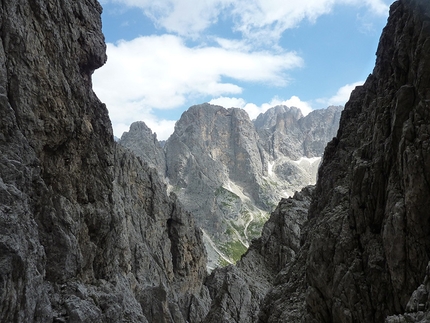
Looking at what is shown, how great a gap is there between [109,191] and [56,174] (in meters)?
8.76

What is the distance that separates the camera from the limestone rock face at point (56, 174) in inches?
867

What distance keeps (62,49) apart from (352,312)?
32.5 m

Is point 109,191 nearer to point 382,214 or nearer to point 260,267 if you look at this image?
point 382,214

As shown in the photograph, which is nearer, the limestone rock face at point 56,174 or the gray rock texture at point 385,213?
the gray rock texture at point 385,213

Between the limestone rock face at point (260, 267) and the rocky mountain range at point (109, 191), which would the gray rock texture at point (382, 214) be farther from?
the limestone rock face at point (260, 267)

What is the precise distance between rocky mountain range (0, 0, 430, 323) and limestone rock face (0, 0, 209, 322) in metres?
0.12

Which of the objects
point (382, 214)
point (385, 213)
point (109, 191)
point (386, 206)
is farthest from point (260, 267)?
point (386, 206)

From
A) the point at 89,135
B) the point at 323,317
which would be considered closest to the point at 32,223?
the point at 89,135

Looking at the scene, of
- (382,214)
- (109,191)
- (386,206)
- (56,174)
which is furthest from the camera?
(109,191)

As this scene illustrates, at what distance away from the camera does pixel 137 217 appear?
271 feet

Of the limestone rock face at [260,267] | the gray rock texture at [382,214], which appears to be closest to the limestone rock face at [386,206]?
the gray rock texture at [382,214]

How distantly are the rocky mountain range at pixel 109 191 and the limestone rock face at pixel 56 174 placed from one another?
0.12 meters

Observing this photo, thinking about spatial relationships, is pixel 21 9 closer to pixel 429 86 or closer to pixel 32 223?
pixel 32 223

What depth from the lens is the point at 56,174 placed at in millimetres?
33094
